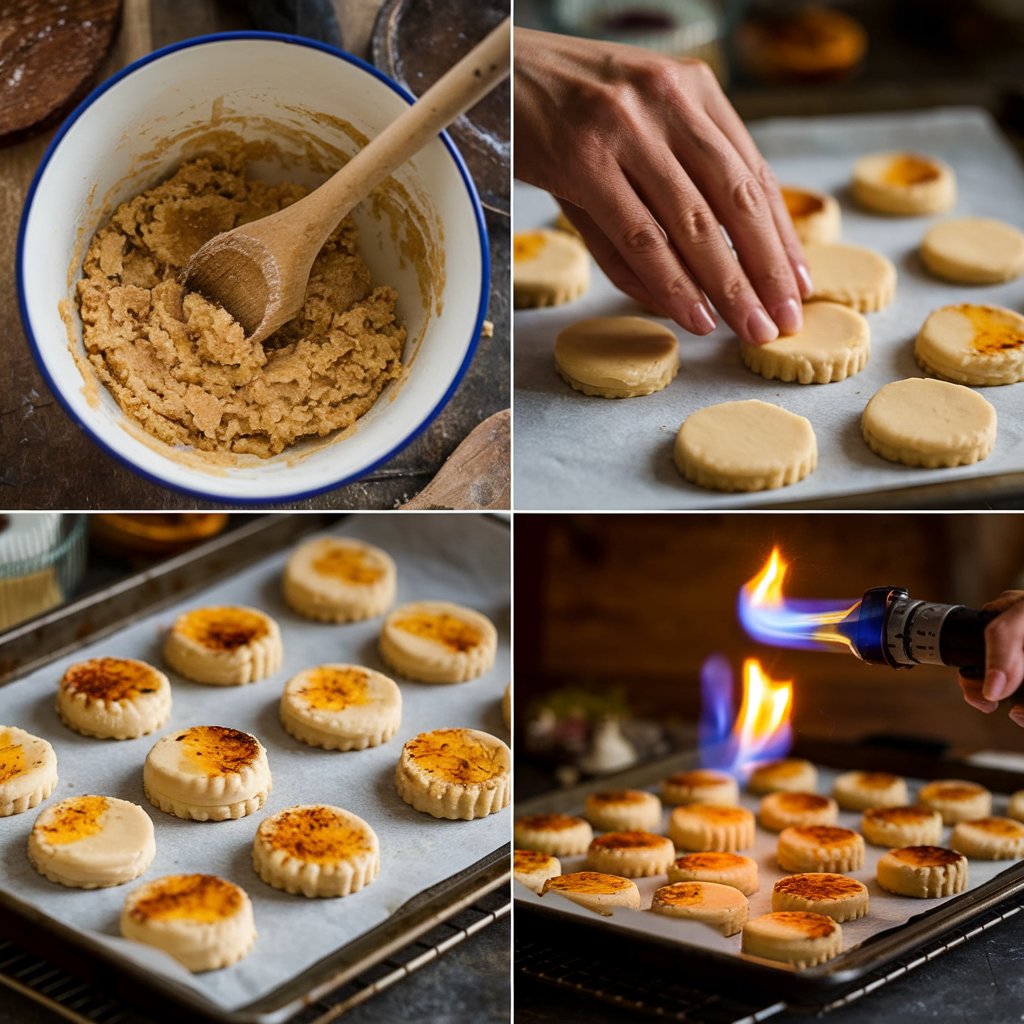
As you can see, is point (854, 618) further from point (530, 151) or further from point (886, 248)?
point (886, 248)

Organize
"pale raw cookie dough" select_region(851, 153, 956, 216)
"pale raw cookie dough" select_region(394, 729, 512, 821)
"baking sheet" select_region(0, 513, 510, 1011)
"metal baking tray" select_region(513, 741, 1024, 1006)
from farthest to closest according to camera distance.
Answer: "pale raw cookie dough" select_region(851, 153, 956, 216)
"pale raw cookie dough" select_region(394, 729, 512, 821)
"baking sheet" select_region(0, 513, 510, 1011)
"metal baking tray" select_region(513, 741, 1024, 1006)

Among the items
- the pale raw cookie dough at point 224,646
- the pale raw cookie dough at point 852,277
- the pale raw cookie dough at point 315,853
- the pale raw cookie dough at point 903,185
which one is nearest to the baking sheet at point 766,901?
the pale raw cookie dough at point 315,853

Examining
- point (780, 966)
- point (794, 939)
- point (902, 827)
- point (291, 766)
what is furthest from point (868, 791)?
point (291, 766)

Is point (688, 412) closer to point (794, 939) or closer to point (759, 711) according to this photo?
point (759, 711)

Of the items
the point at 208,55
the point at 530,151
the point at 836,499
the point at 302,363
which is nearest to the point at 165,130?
the point at 208,55

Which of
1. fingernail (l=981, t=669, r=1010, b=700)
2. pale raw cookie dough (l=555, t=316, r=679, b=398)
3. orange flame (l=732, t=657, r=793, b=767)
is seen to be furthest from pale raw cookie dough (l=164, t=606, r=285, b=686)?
fingernail (l=981, t=669, r=1010, b=700)

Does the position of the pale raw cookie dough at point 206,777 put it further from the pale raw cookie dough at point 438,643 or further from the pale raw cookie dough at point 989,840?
the pale raw cookie dough at point 989,840

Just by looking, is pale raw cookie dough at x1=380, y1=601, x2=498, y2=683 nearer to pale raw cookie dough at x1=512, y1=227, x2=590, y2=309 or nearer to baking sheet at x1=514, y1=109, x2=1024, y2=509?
baking sheet at x1=514, y1=109, x2=1024, y2=509
